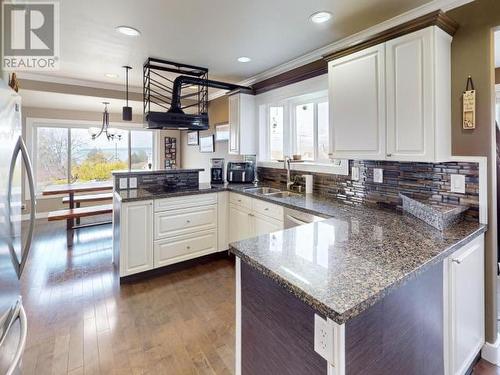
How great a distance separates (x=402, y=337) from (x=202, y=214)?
257 centimetres

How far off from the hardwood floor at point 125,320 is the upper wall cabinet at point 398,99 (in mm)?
1539

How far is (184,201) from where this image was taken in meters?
3.22

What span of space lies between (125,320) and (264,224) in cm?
154

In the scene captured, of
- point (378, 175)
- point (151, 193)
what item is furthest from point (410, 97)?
point (151, 193)

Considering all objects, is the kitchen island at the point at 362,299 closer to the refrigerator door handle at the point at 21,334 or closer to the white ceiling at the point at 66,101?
the refrigerator door handle at the point at 21,334

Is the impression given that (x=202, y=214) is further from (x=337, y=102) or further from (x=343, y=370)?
(x=343, y=370)

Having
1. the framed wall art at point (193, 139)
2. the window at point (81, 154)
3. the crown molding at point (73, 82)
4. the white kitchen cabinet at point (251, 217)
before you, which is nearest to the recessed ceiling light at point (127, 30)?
the white kitchen cabinet at point (251, 217)

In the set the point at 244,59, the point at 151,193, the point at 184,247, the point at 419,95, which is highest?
the point at 244,59

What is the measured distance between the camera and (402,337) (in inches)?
45.3

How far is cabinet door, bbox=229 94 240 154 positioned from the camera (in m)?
4.02

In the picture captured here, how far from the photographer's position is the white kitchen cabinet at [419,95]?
1809 mm

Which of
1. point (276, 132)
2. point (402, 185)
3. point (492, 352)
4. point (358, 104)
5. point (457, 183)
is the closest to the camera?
point (492, 352)

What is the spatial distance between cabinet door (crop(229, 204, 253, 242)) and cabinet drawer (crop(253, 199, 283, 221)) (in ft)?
0.66

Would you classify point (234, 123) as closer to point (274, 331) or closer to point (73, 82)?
point (73, 82)
